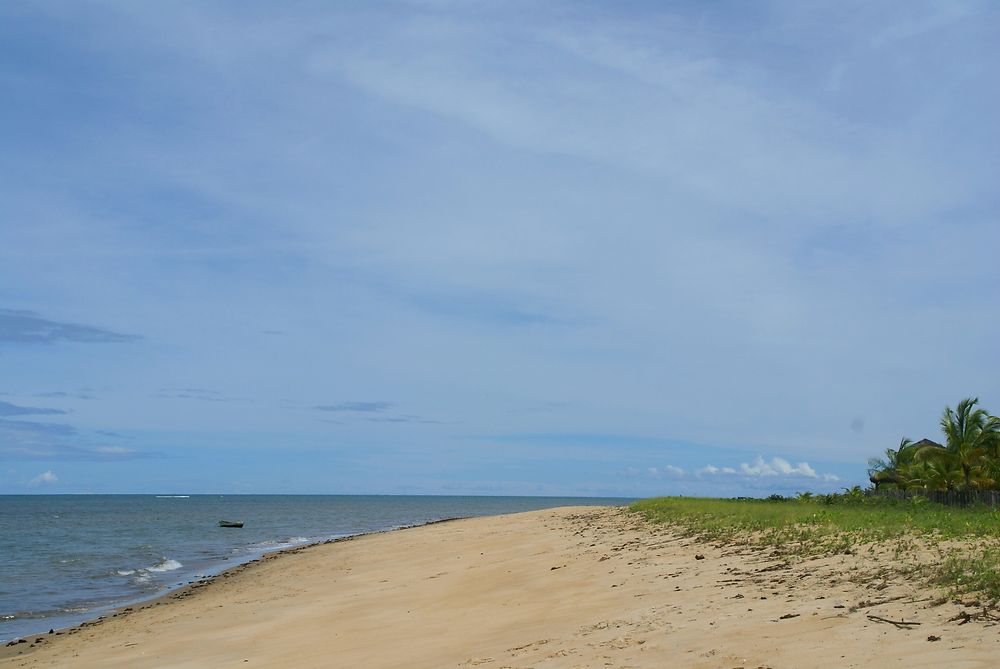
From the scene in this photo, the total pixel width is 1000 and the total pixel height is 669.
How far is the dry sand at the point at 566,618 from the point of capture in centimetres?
909

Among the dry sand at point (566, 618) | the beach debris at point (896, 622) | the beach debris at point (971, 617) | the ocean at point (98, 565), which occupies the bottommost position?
the ocean at point (98, 565)

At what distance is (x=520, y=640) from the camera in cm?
1232

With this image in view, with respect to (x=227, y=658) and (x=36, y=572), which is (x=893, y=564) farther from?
(x=36, y=572)

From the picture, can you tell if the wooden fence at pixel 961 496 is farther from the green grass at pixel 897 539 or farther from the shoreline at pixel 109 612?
the shoreline at pixel 109 612

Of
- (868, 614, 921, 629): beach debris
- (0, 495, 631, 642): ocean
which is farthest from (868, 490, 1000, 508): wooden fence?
(0, 495, 631, 642): ocean

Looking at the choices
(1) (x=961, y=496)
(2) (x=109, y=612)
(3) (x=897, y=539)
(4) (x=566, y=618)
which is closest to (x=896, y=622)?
(4) (x=566, y=618)

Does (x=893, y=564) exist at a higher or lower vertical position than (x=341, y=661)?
higher

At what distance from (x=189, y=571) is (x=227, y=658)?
80.5 feet

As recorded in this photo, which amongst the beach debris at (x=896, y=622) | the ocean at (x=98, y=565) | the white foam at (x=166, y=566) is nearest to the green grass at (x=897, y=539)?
the beach debris at (x=896, y=622)

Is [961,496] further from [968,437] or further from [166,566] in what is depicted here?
[166,566]

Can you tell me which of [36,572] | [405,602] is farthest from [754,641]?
[36,572]

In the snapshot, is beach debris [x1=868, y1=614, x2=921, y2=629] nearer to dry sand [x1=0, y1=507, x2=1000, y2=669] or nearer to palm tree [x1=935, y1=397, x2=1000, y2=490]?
dry sand [x1=0, y1=507, x2=1000, y2=669]

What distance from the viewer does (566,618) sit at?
44.3 ft

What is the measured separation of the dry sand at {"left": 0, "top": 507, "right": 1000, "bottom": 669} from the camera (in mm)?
9086
